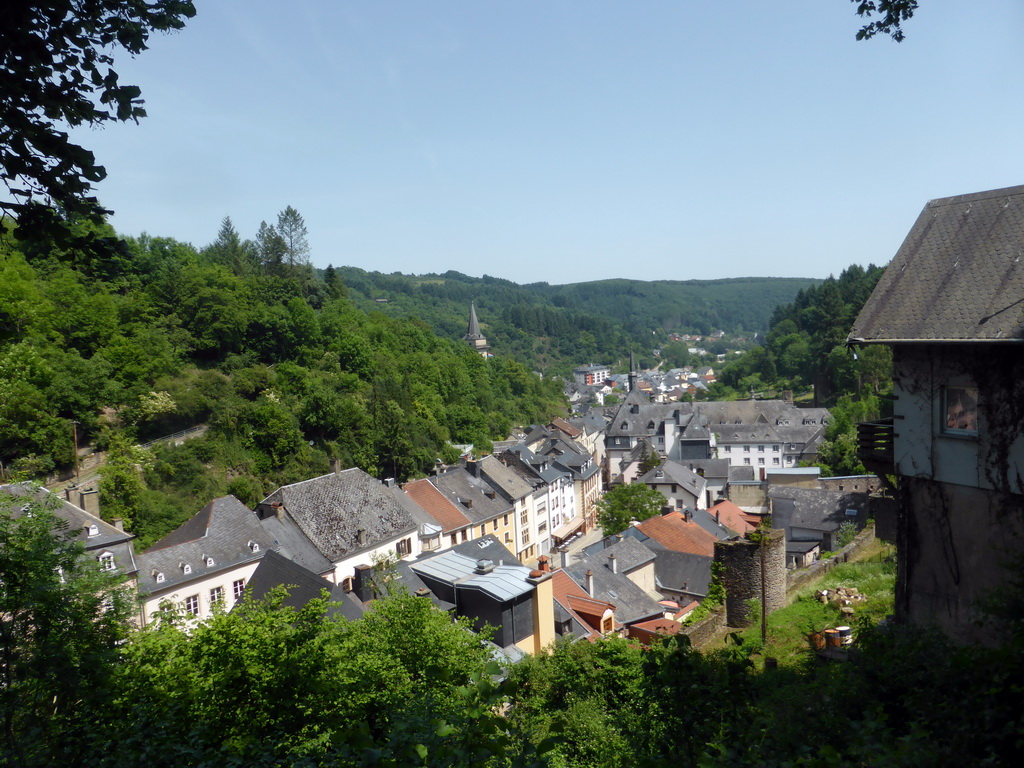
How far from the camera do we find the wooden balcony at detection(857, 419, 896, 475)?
1130 cm

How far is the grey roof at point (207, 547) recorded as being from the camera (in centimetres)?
2558

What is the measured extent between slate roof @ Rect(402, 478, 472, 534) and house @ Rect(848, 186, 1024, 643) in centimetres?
3020

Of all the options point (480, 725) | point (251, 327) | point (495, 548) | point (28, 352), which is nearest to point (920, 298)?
point (480, 725)

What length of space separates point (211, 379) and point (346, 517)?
16.8 m

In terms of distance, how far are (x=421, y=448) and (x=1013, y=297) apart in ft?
149

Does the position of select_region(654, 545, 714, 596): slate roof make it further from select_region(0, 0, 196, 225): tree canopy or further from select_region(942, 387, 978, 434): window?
select_region(0, 0, 196, 225): tree canopy

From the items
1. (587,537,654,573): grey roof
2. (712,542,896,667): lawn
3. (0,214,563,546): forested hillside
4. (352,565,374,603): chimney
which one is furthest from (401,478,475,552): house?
(712,542,896,667): lawn

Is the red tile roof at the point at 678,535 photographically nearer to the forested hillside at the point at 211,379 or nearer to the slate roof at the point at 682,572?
the slate roof at the point at 682,572

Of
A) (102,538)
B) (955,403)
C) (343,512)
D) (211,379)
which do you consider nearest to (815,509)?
(343,512)

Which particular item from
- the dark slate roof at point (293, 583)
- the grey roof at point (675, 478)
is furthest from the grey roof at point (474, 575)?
the grey roof at point (675, 478)

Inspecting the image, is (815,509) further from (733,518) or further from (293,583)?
(293,583)

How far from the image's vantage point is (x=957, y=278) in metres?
10.6

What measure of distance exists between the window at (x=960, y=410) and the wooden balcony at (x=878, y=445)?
0.87 metres

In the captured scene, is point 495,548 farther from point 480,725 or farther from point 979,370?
point 480,725
